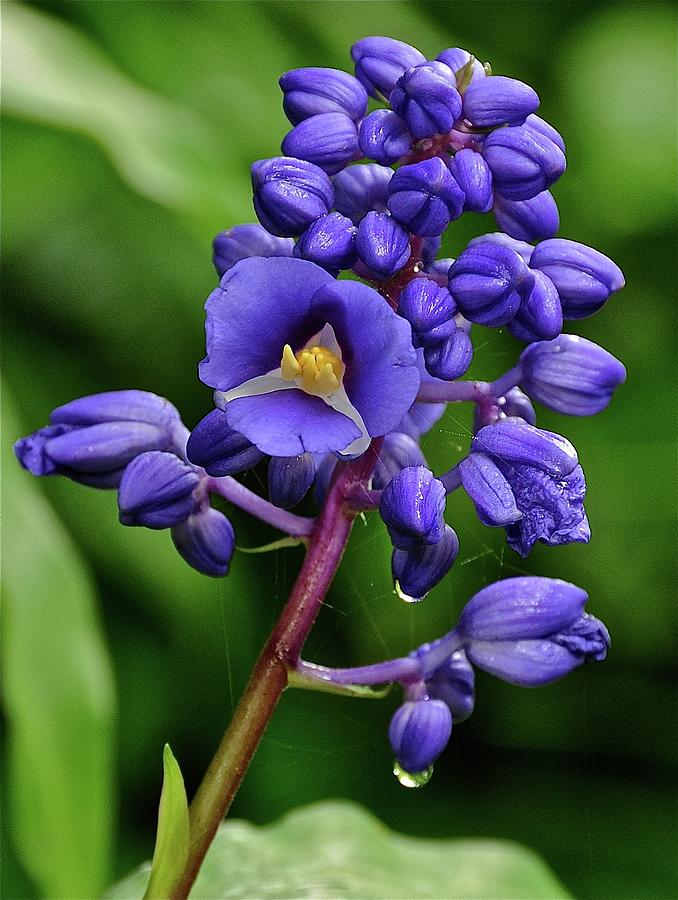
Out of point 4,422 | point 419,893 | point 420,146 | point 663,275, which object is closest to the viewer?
point 420,146

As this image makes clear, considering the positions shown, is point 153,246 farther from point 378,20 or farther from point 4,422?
point 378,20

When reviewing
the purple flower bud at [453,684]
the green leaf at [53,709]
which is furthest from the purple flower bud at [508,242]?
the green leaf at [53,709]

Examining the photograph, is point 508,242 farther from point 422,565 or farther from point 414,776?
point 414,776

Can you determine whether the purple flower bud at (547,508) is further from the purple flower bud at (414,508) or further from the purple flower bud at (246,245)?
the purple flower bud at (246,245)

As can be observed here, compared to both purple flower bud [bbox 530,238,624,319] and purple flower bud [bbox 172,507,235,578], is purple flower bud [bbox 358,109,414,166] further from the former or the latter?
purple flower bud [bbox 172,507,235,578]

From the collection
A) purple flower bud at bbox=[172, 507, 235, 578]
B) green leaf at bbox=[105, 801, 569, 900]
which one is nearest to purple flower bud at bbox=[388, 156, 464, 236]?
purple flower bud at bbox=[172, 507, 235, 578]

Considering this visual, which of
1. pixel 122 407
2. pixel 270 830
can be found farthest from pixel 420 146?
pixel 270 830
